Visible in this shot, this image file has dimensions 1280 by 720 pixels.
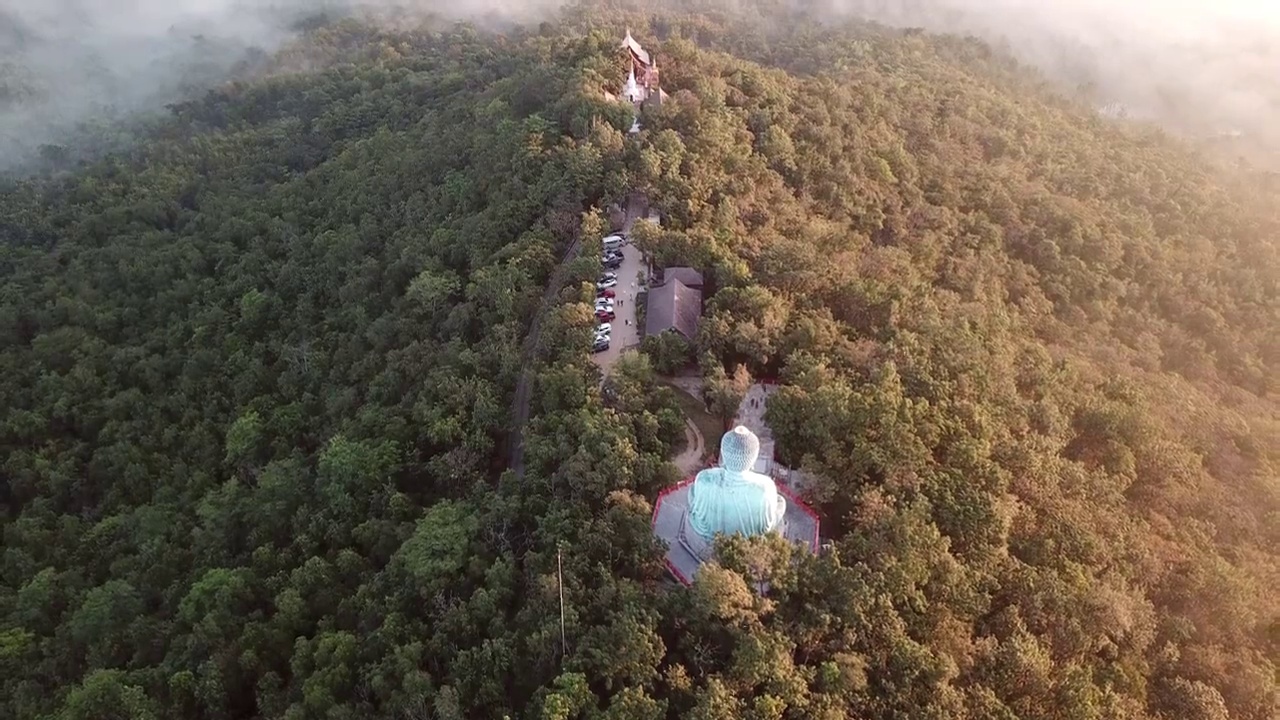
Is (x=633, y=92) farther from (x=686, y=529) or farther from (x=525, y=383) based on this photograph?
(x=686, y=529)

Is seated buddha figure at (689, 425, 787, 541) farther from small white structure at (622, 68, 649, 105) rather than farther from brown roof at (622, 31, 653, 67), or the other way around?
brown roof at (622, 31, 653, 67)

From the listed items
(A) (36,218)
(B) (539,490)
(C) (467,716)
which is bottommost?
(A) (36,218)

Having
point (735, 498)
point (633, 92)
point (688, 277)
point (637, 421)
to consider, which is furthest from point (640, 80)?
point (735, 498)

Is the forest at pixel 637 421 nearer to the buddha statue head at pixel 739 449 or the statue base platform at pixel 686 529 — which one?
the statue base platform at pixel 686 529

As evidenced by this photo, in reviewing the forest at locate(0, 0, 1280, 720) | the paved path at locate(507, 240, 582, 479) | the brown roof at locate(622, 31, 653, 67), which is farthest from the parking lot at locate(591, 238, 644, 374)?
the brown roof at locate(622, 31, 653, 67)

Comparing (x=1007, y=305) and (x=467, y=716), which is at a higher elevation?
(x=1007, y=305)

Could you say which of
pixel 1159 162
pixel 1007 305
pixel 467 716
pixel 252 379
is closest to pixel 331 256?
pixel 252 379

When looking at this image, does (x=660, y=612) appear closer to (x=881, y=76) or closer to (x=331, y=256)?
(x=331, y=256)
